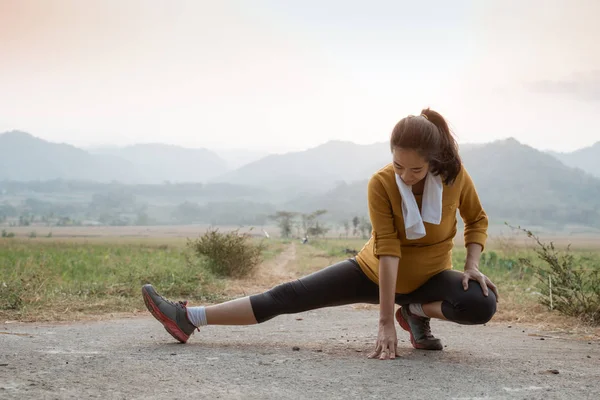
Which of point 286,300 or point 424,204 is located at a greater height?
point 424,204

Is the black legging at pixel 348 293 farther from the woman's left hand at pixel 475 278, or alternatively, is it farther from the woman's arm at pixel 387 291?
the woman's arm at pixel 387 291

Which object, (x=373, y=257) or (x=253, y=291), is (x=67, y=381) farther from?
(x=253, y=291)

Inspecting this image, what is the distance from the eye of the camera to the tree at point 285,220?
54338mm

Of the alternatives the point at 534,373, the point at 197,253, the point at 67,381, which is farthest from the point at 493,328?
the point at 197,253

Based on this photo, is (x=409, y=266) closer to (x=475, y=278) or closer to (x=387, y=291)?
(x=387, y=291)

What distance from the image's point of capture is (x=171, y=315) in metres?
3.90

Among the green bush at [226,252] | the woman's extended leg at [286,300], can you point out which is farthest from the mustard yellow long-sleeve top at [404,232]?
the green bush at [226,252]

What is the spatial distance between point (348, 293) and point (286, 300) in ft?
1.23

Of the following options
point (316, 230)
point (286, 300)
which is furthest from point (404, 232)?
point (316, 230)

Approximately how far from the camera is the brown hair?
10.5 feet

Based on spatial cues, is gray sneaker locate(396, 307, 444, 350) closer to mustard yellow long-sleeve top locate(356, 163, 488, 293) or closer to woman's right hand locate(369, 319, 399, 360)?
mustard yellow long-sleeve top locate(356, 163, 488, 293)

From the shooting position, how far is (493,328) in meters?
5.40

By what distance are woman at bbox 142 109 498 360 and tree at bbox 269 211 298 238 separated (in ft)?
163

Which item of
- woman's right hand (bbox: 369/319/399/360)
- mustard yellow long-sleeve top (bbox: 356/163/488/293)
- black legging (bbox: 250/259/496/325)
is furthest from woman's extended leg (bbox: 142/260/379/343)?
woman's right hand (bbox: 369/319/399/360)
